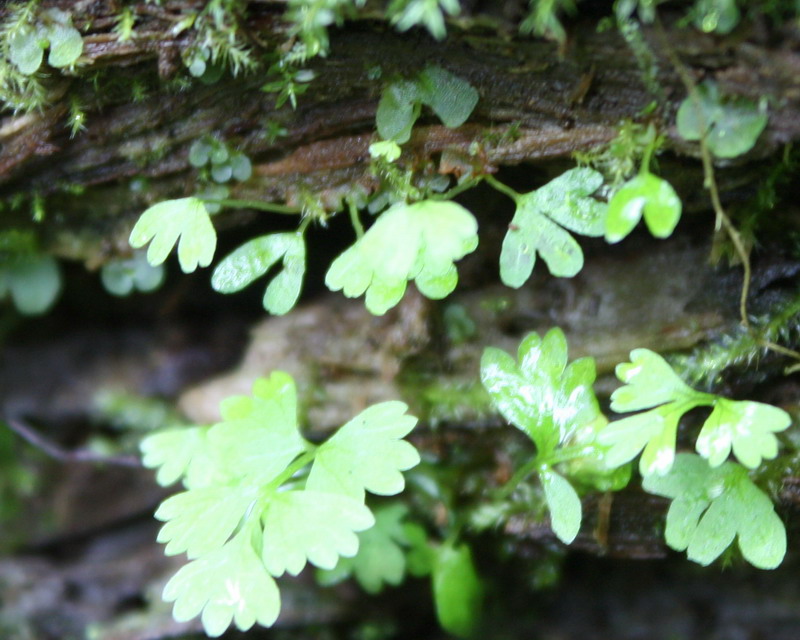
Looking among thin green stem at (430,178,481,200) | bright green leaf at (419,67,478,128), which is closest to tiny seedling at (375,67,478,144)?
bright green leaf at (419,67,478,128)

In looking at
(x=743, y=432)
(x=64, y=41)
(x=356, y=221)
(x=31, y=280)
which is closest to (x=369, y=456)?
(x=356, y=221)

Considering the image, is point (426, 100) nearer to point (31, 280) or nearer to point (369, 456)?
point (369, 456)

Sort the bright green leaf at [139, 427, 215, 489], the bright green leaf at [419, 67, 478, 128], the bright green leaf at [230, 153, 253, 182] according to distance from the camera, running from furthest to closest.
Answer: the bright green leaf at [139, 427, 215, 489] < the bright green leaf at [230, 153, 253, 182] < the bright green leaf at [419, 67, 478, 128]

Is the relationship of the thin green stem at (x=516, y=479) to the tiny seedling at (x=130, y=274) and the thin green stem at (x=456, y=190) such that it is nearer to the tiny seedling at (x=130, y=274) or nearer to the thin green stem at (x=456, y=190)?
the thin green stem at (x=456, y=190)

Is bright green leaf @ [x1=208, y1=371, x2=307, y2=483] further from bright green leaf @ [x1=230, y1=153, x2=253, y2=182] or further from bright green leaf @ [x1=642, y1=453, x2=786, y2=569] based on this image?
bright green leaf @ [x1=642, y1=453, x2=786, y2=569]

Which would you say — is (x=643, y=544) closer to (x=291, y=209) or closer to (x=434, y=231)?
(x=434, y=231)
